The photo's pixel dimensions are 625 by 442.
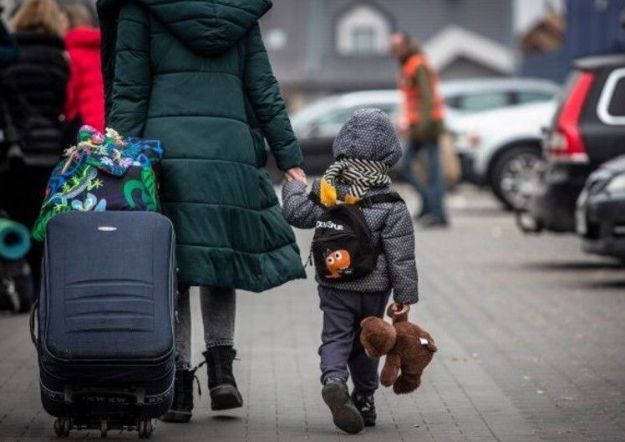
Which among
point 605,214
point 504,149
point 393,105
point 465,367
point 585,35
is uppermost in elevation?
point 465,367

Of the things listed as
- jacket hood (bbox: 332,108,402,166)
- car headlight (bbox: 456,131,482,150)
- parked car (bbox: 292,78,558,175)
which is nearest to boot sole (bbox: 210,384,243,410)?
jacket hood (bbox: 332,108,402,166)

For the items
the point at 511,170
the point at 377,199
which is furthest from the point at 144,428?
the point at 511,170

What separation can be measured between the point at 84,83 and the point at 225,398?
4417mm

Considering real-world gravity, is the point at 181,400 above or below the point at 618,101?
above

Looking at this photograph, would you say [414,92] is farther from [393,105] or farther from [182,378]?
[182,378]

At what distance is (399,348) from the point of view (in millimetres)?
6973

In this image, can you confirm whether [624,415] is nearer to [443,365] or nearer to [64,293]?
[443,365]

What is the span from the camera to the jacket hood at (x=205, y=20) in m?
7.05

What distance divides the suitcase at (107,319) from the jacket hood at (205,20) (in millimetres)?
816

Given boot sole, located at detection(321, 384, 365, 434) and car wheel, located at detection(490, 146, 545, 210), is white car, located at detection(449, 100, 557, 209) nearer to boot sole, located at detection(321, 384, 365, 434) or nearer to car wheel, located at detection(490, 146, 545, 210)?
car wheel, located at detection(490, 146, 545, 210)

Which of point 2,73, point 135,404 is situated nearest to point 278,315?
point 2,73

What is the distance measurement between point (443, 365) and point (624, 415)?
169cm

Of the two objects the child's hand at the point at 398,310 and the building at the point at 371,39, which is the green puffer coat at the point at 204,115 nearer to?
the child's hand at the point at 398,310

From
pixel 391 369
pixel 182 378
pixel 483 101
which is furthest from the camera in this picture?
pixel 483 101
